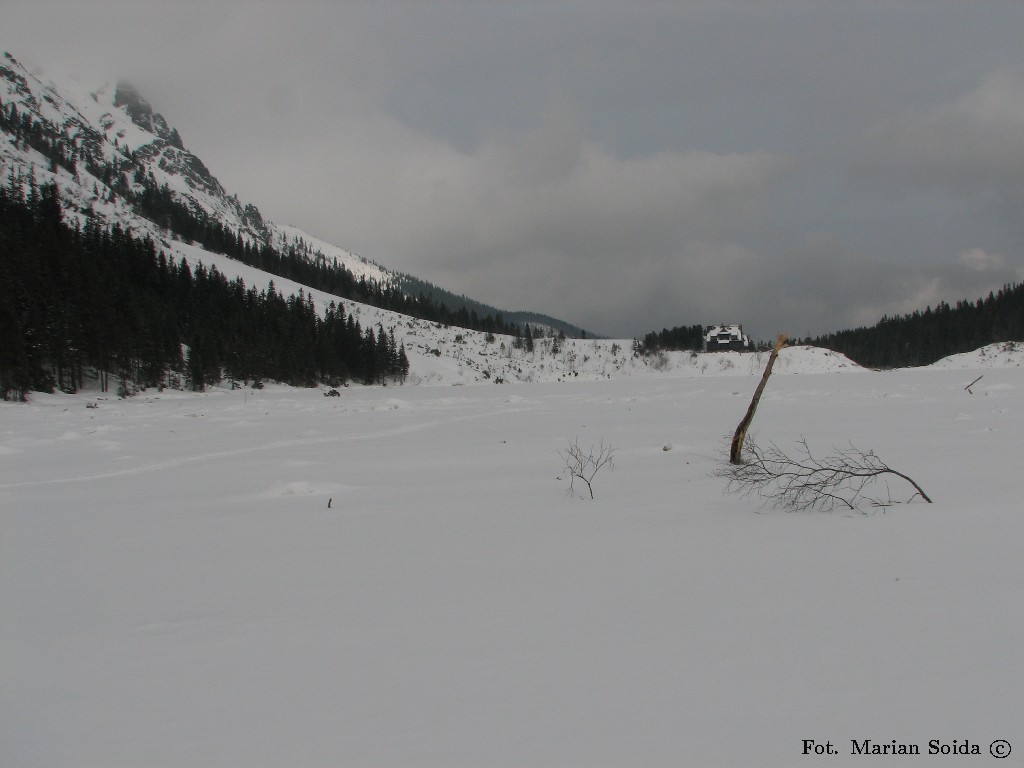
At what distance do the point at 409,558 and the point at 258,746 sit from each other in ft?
6.42

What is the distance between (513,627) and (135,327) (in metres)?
48.9

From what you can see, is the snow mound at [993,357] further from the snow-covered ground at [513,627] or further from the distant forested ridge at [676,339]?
the snow-covered ground at [513,627]

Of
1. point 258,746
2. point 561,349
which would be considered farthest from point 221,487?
point 561,349

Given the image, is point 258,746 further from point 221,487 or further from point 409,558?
point 221,487

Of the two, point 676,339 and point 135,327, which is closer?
point 135,327

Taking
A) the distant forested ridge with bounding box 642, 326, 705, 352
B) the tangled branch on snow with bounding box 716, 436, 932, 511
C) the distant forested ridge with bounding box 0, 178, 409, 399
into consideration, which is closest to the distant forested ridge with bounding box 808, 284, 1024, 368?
the distant forested ridge with bounding box 642, 326, 705, 352

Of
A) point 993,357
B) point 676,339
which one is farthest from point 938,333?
point 676,339

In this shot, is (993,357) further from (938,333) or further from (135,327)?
(135,327)

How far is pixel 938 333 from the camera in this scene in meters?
105

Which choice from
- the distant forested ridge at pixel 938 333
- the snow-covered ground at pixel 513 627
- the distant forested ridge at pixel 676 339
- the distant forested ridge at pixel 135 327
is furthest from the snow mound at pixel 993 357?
the snow-covered ground at pixel 513 627

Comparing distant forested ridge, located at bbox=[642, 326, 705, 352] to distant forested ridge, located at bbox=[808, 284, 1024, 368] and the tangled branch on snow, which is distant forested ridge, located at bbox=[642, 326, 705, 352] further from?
the tangled branch on snow

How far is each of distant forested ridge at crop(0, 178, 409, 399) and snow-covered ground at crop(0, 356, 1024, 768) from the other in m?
36.8

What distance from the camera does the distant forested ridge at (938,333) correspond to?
9731 cm

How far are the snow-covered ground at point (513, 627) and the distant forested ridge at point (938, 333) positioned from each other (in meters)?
116
